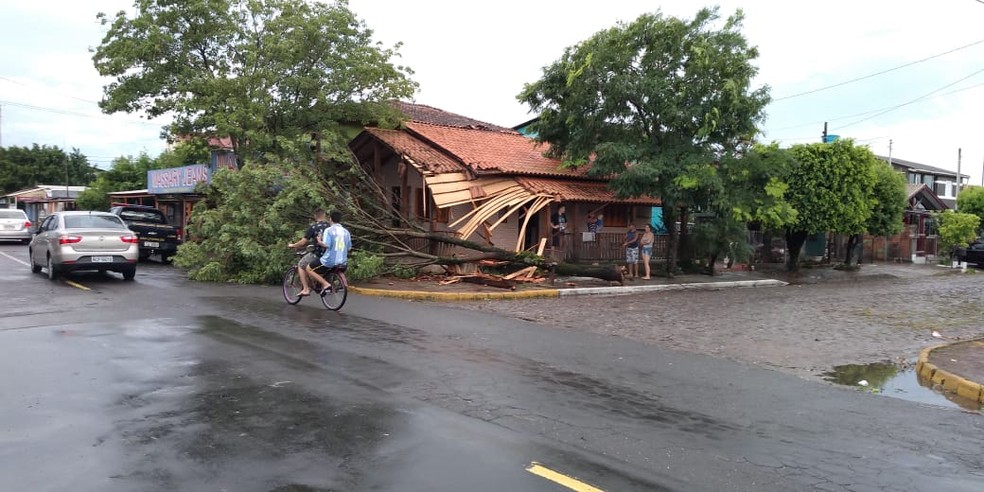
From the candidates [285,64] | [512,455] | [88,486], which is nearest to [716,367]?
[512,455]

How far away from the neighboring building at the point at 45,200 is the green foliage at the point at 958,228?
163ft

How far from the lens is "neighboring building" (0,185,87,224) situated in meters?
44.3

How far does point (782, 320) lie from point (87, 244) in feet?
49.1

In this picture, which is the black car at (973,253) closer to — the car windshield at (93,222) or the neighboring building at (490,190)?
the neighboring building at (490,190)

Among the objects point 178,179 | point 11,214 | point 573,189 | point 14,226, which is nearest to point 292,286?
point 573,189

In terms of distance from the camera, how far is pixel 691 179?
17781 mm

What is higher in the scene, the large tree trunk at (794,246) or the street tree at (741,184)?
the street tree at (741,184)

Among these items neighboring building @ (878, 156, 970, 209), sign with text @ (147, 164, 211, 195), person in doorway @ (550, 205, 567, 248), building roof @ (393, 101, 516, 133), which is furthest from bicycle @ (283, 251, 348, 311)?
neighboring building @ (878, 156, 970, 209)

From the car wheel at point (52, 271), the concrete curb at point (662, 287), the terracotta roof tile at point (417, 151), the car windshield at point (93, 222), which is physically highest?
the terracotta roof tile at point (417, 151)

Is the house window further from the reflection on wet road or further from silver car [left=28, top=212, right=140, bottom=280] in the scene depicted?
the reflection on wet road

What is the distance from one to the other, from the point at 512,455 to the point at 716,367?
4.54m

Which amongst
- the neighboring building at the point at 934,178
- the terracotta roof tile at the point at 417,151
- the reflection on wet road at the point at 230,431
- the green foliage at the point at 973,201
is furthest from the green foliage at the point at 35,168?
the neighboring building at the point at 934,178

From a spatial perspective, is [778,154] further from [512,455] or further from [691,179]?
[512,455]

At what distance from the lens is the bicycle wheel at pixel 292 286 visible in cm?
1216
